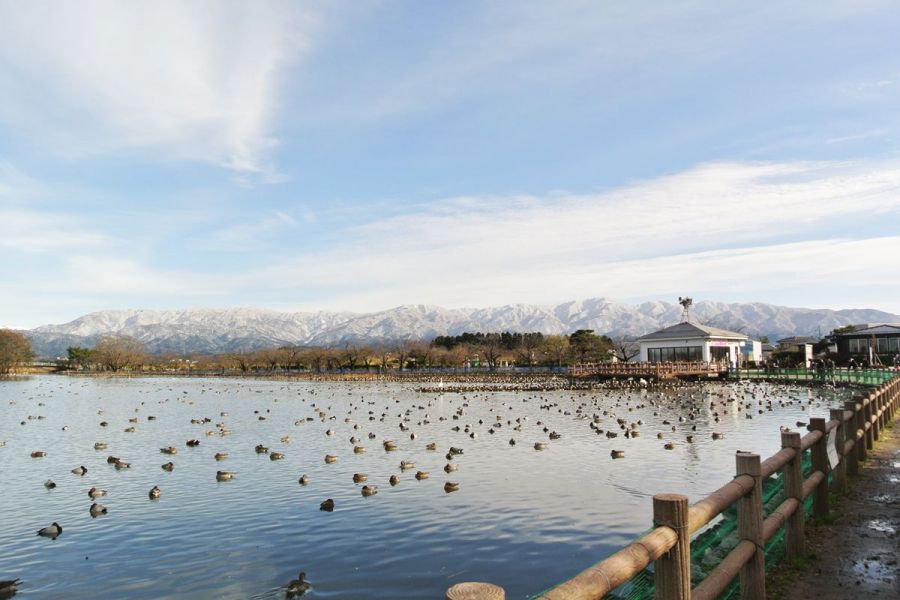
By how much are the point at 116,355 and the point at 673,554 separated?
606ft

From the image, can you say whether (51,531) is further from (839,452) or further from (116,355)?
(116,355)

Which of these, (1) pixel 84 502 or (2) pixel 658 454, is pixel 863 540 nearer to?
(2) pixel 658 454

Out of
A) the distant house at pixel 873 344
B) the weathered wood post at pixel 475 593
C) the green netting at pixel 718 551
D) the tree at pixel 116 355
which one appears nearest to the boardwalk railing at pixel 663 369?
the distant house at pixel 873 344

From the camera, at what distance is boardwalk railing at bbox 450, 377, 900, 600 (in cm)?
410

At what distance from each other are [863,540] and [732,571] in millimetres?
4804

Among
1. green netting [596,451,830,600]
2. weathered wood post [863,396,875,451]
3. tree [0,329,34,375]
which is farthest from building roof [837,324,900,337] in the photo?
tree [0,329,34,375]

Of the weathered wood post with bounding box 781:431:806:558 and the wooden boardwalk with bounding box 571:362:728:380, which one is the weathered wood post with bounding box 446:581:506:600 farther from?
the wooden boardwalk with bounding box 571:362:728:380

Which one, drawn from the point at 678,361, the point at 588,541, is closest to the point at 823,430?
the point at 588,541

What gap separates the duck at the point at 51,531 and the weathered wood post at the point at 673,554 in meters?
14.9

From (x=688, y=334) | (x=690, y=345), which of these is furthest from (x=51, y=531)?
(x=688, y=334)

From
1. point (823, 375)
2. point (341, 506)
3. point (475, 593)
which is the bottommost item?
point (341, 506)

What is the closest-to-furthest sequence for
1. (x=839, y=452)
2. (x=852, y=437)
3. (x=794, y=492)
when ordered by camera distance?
1. (x=794, y=492)
2. (x=839, y=452)
3. (x=852, y=437)

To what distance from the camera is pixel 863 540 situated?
938 cm

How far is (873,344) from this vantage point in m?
81.7
